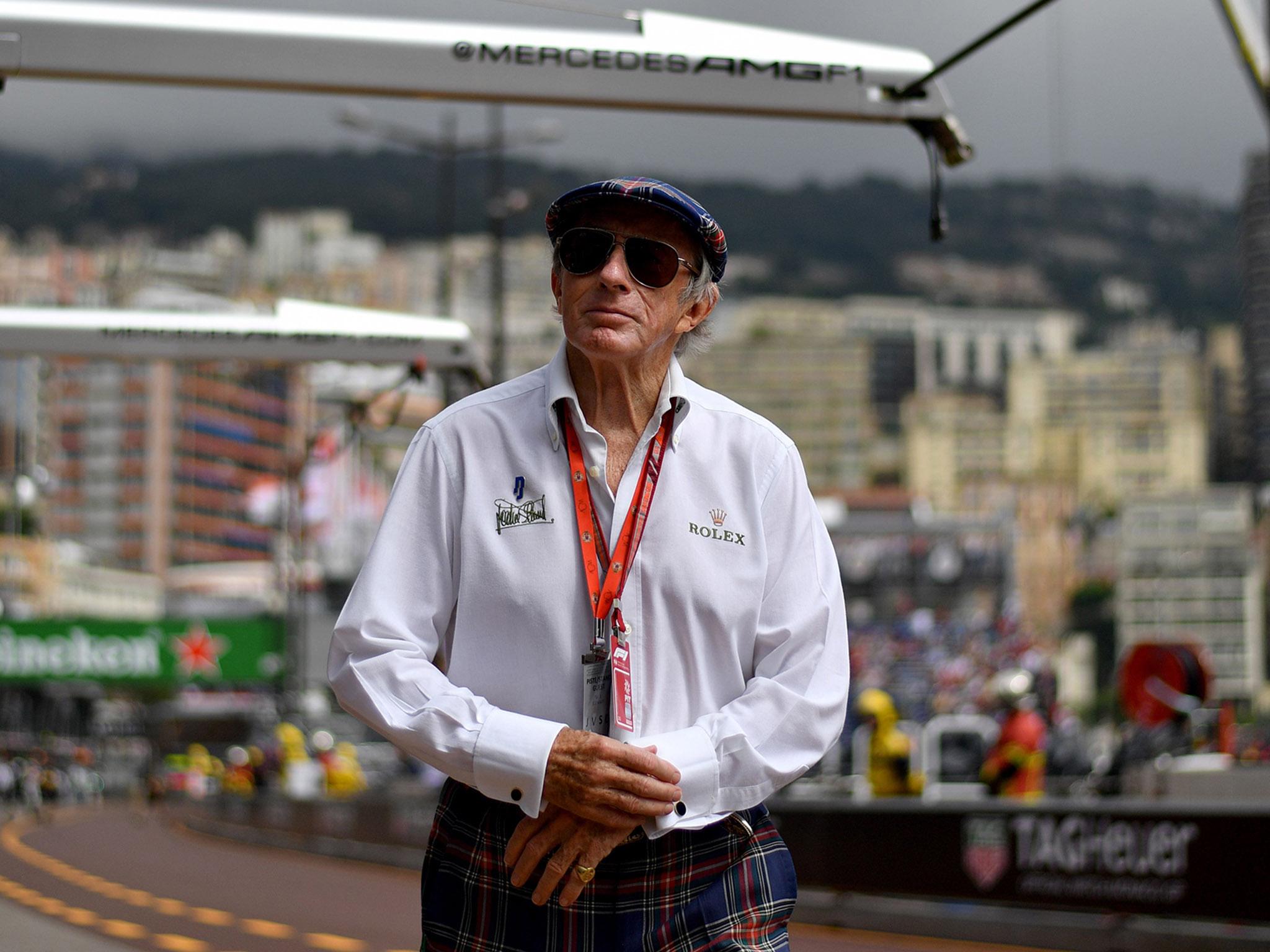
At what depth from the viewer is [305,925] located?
1370 centimetres

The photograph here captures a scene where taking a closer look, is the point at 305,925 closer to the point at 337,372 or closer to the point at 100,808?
the point at 337,372

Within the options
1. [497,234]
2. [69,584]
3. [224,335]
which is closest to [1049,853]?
[224,335]

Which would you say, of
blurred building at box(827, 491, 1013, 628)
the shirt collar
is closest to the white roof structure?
the shirt collar

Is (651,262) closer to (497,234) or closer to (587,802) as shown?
(587,802)

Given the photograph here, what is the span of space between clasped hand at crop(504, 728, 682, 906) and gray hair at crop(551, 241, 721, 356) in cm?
78

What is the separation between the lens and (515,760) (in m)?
2.74

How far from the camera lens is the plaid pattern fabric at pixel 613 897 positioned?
9.34 ft

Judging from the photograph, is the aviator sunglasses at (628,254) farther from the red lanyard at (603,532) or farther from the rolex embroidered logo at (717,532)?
the rolex embroidered logo at (717,532)

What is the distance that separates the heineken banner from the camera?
4356 centimetres

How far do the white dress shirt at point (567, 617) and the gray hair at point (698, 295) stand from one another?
17cm

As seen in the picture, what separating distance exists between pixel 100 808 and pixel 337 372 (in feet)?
57.8

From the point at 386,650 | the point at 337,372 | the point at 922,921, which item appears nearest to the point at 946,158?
the point at 386,650

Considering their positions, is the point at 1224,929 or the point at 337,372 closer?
the point at 1224,929
